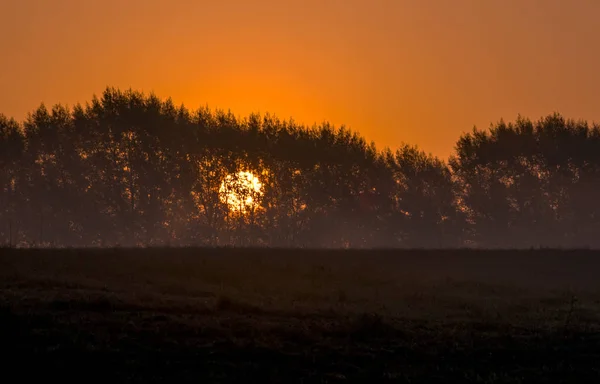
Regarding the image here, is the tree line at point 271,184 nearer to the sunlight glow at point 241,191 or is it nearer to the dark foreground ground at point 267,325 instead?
the sunlight glow at point 241,191

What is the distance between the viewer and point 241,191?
91.2 metres

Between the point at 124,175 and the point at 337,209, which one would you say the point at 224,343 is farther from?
the point at 337,209

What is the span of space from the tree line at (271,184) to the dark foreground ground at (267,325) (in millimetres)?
39962

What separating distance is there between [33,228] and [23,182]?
5.01 m

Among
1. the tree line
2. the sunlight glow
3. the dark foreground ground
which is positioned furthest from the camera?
the sunlight glow

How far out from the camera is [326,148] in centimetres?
9419

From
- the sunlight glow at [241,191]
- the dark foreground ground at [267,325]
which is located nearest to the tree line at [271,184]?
the sunlight glow at [241,191]

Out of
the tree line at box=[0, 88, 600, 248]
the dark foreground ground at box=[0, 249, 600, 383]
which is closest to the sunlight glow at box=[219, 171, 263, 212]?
the tree line at box=[0, 88, 600, 248]

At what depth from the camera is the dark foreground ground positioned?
1986 cm

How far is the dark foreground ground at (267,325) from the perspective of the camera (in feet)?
65.2

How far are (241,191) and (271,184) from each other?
13.2ft

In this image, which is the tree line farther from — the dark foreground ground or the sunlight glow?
the dark foreground ground

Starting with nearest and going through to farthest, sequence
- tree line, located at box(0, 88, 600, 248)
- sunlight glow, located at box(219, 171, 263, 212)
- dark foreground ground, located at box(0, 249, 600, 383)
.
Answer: dark foreground ground, located at box(0, 249, 600, 383)
tree line, located at box(0, 88, 600, 248)
sunlight glow, located at box(219, 171, 263, 212)

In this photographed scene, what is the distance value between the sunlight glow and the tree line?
0.16m
